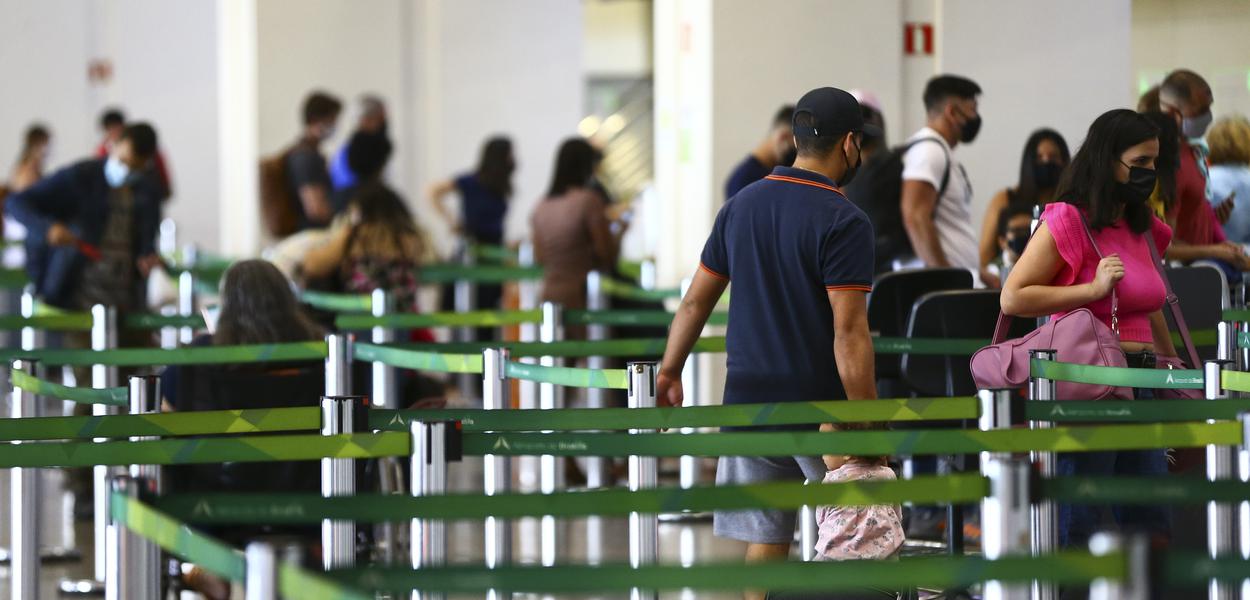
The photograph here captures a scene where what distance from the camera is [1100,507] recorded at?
18.0ft

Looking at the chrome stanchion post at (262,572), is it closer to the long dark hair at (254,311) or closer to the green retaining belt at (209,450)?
the green retaining belt at (209,450)

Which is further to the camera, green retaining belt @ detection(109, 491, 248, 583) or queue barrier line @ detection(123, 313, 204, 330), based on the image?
queue barrier line @ detection(123, 313, 204, 330)

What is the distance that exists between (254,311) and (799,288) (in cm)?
206

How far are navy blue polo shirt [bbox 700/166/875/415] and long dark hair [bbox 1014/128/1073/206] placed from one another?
2.84 meters

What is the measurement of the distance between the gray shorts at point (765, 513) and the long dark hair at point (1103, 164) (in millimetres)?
1007

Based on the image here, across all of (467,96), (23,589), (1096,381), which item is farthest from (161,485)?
(467,96)

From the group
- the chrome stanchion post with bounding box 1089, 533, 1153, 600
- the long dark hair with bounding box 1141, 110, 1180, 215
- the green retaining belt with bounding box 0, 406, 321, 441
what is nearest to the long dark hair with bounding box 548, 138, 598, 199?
the long dark hair with bounding box 1141, 110, 1180, 215

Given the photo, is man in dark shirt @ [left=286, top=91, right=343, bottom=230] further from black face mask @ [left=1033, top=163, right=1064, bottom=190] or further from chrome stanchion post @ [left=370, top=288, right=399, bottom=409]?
black face mask @ [left=1033, top=163, right=1064, bottom=190]

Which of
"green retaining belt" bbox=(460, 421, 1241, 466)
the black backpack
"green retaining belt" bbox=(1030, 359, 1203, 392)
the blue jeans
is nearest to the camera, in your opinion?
"green retaining belt" bbox=(460, 421, 1241, 466)

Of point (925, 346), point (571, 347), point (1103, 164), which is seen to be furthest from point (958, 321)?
point (571, 347)

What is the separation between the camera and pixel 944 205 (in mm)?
7602

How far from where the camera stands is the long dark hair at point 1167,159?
6.34 m

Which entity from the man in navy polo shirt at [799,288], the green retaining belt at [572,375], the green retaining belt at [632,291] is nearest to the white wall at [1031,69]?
the green retaining belt at [632,291]

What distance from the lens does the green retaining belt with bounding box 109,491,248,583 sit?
296 centimetres
